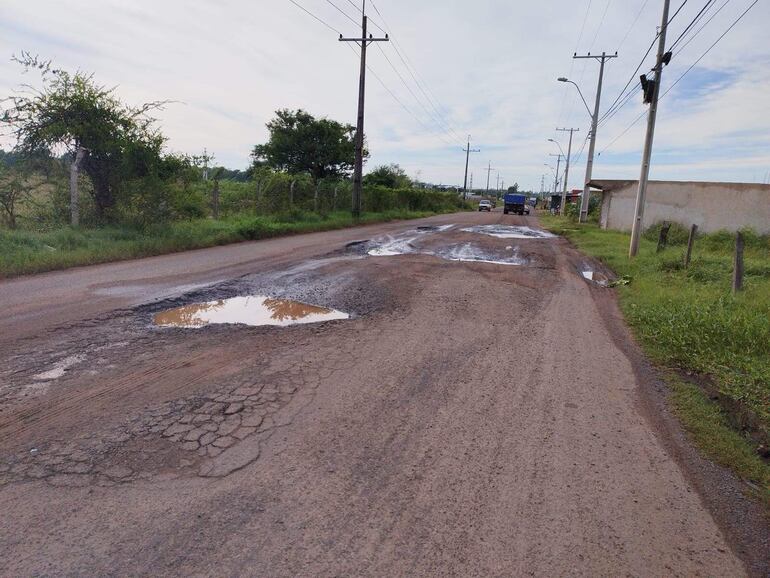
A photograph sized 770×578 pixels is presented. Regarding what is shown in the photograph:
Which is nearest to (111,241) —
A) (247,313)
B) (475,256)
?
(247,313)

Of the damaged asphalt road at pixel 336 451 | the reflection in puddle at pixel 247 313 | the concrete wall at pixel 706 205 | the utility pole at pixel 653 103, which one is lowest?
the damaged asphalt road at pixel 336 451

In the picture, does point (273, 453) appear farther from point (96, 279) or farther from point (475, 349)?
point (96, 279)

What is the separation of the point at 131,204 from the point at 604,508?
13580mm

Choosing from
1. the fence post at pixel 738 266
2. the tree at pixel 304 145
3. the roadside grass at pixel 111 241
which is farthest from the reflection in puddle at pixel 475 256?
A: the tree at pixel 304 145

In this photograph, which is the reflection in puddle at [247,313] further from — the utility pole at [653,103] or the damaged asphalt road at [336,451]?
the utility pole at [653,103]

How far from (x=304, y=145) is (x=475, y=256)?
30.5m

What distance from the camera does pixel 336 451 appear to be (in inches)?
131

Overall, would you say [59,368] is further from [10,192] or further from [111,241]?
[10,192]

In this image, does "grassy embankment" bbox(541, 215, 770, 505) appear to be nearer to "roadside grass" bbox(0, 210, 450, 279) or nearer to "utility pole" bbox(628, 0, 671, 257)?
"utility pole" bbox(628, 0, 671, 257)

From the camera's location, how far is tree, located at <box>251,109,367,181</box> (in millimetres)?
40688

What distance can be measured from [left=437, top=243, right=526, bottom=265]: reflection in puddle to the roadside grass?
632cm

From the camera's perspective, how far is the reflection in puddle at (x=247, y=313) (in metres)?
6.29

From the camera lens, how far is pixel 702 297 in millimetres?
8086

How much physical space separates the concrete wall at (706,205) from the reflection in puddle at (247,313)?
20.2m
